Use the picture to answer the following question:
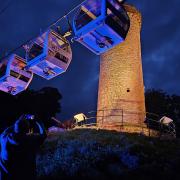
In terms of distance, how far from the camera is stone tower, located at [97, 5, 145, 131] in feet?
66.5

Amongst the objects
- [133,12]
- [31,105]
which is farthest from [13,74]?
[31,105]

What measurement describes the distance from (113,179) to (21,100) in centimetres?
2127

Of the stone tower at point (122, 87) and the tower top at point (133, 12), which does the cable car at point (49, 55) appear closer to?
the stone tower at point (122, 87)

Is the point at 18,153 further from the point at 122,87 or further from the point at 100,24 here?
the point at 122,87

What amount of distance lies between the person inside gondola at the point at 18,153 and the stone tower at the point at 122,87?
48.0 feet

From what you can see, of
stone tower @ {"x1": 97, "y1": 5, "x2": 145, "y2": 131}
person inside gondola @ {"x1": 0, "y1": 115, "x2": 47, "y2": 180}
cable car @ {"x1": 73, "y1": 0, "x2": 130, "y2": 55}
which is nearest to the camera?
person inside gondola @ {"x1": 0, "y1": 115, "x2": 47, "y2": 180}

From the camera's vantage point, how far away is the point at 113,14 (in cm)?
809

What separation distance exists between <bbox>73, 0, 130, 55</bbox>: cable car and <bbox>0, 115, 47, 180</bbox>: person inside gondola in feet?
10.8

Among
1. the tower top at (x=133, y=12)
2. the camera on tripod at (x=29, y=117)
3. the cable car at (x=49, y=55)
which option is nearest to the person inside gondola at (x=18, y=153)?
the camera on tripod at (x=29, y=117)

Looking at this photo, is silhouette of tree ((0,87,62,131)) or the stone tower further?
silhouette of tree ((0,87,62,131))

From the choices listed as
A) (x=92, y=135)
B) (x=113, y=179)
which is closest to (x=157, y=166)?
(x=113, y=179)

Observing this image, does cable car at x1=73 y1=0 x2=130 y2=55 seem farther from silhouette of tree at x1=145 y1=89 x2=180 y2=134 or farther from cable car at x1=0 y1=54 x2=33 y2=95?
silhouette of tree at x1=145 y1=89 x2=180 y2=134

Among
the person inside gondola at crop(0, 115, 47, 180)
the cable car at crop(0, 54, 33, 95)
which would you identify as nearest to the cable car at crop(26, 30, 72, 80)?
the cable car at crop(0, 54, 33, 95)

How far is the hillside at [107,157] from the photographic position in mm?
11672
